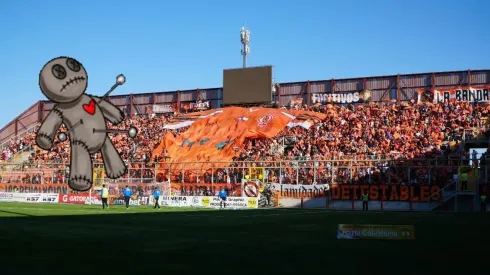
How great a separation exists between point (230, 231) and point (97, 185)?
34.2 metres

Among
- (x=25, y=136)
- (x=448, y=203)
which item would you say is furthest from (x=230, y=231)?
(x=25, y=136)

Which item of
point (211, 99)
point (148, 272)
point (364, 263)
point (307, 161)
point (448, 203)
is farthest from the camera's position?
point (211, 99)

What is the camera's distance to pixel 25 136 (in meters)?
78.2

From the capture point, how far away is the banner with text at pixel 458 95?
6088 cm

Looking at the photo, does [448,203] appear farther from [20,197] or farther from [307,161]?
[20,197]

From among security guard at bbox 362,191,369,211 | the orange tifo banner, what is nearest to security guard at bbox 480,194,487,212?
security guard at bbox 362,191,369,211

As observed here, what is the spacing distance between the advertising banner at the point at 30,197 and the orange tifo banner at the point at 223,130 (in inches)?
429

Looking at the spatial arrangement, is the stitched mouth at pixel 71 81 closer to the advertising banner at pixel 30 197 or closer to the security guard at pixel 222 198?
the security guard at pixel 222 198

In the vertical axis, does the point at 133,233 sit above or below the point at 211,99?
below

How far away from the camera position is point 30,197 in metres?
54.8

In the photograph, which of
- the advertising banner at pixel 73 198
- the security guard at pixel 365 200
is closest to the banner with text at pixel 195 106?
the advertising banner at pixel 73 198

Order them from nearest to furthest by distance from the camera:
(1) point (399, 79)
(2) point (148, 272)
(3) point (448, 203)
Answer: (2) point (148, 272), (3) point (448, 203), (1) point (399, 79)

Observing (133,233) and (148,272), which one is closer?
(148,272)

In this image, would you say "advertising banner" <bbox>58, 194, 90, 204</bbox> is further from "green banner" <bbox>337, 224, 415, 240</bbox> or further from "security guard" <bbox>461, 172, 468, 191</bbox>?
"green banner" <bbox>337, 224, 415, 240</bbox>
